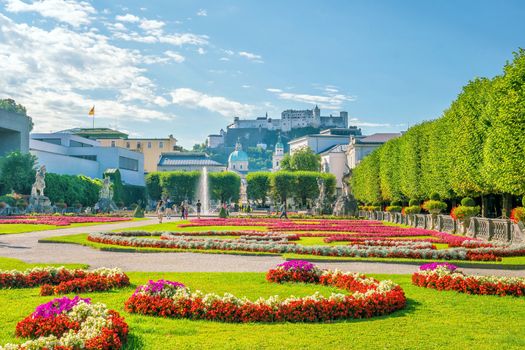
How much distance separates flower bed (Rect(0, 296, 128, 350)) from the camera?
23.1 ft

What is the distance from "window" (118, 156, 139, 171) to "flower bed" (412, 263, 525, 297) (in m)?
100

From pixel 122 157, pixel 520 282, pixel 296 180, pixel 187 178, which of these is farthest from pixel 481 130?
pixel 122 157

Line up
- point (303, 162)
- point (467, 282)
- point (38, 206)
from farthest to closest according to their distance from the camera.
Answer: point (303, 162), point (38, 206), point (467, 282)

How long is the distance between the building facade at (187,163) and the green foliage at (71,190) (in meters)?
43.2

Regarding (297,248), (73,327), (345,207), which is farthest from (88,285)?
(345,207)

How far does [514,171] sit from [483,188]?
19.0ft

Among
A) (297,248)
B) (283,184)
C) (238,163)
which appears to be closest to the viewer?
(297,248)

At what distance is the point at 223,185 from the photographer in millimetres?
99938

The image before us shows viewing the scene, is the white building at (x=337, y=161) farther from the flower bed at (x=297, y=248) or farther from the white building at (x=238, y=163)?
the flower bed at (x=297, y=248)

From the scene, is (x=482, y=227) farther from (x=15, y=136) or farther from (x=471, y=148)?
(x=15, y=136)

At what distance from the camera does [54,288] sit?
11781mm

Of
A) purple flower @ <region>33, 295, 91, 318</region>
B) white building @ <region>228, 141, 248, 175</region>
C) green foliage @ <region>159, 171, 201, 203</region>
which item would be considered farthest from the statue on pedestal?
white building @ <region>228, 141, 248, 175</region>

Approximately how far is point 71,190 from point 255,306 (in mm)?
71464

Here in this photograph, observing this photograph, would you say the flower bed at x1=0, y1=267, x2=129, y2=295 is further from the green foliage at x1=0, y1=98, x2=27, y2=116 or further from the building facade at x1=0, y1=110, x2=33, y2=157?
the green foliage at x1=0, y1=98, x2=27, y2=116
